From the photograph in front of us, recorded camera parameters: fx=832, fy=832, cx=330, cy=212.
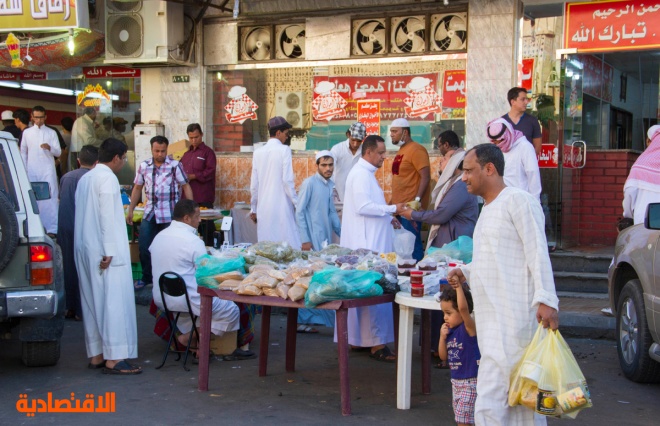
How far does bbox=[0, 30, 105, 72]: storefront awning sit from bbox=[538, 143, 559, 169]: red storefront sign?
22.5 ft

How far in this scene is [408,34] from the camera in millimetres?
11883

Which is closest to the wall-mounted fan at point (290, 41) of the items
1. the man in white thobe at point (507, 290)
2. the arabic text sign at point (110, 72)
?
the arabic text sign at point (110, 72)

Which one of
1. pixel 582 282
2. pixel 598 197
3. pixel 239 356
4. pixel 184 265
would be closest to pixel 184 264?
pixel 184 265

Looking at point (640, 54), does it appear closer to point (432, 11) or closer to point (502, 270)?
point (432, 11)

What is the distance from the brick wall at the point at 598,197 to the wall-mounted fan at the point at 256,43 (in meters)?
4.94

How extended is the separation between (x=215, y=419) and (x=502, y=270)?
2.55 metres

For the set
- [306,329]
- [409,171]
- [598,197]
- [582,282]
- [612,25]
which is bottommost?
[306,329]

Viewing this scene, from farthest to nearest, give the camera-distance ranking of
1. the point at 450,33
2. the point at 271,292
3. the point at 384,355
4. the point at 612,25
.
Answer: the point at 450,33, the point at 612,25, the point at 384,355, the point at 271,292

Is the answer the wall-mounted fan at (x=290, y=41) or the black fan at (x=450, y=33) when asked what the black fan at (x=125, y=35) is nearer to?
the wall-mounted fan at (x=290, y=41)

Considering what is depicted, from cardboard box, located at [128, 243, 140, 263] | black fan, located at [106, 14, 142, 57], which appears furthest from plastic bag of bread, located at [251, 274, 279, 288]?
black fan, located at [106, 14, 142, 57]

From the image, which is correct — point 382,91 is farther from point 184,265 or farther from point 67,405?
point 67,405

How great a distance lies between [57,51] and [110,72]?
1057 mm

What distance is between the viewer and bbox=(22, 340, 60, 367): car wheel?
724 centimetres

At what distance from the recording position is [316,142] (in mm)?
12562
